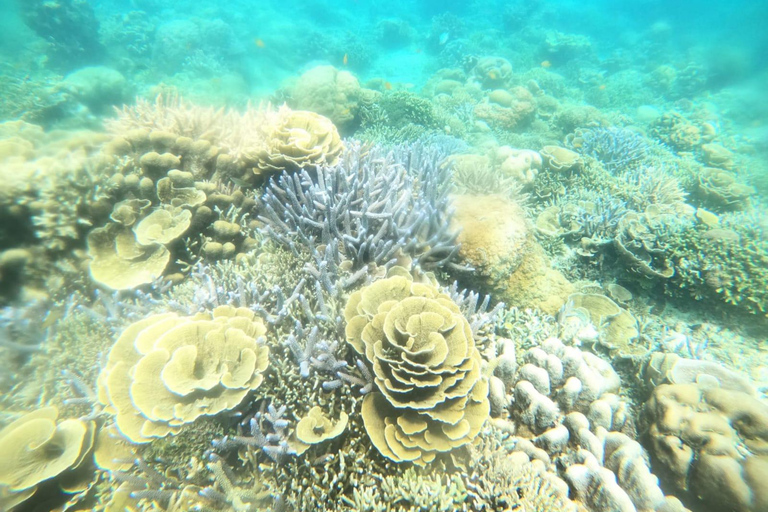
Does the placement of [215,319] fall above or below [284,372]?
above

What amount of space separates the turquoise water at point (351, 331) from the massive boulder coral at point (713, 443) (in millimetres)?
14

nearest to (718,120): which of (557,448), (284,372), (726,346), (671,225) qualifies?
(671,225)

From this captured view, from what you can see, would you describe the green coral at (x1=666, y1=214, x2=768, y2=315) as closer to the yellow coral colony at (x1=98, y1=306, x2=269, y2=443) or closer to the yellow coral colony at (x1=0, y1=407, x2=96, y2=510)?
the yellow coral colony at (x1=98, y1=306, x2=269, y2=443)

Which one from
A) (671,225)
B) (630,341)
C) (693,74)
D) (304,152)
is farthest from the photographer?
(693,74)

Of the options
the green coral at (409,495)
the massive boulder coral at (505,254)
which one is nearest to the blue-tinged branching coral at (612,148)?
the massive boulder coral at (505,254)

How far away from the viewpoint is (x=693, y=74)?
18.6m

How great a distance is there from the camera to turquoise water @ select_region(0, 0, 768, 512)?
2201mm

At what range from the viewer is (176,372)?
2.09m

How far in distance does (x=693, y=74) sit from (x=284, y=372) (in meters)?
27.0

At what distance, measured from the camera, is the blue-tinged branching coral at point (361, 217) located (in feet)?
10.7

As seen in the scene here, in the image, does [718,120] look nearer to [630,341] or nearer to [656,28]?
[656,28]

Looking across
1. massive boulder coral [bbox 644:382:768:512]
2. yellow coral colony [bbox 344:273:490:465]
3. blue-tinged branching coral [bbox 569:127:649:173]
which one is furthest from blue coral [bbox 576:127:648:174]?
yellow coral colony [bbox 344:273:490:465]

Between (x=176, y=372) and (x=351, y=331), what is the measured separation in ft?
3.80

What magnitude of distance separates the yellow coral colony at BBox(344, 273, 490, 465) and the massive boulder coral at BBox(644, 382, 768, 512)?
1.77m
